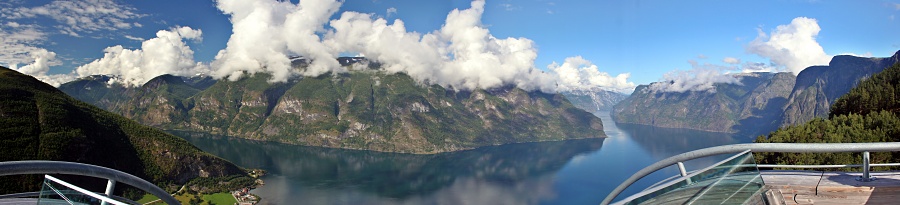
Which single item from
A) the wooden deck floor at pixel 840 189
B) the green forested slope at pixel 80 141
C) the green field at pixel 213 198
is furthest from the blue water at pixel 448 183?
the wooden deck floor at pixel 840 189

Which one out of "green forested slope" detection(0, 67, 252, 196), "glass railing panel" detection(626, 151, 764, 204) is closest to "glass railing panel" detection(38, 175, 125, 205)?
"glass railing panel" detection(626, 151, 764, 204)

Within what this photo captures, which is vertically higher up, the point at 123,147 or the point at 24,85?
the point at 24,85

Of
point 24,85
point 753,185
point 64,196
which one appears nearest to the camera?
point 753,185

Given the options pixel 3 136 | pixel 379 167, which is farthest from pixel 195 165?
pixel 379 167

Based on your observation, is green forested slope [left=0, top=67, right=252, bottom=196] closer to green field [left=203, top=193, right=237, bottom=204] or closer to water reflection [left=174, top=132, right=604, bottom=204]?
green field [left=203, top=193, right=237, bottom=204]

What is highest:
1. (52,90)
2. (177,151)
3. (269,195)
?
(52,90)

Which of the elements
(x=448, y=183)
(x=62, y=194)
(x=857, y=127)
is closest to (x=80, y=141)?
(x=448, y=183)

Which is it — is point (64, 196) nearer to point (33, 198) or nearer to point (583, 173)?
point (33, 198)
